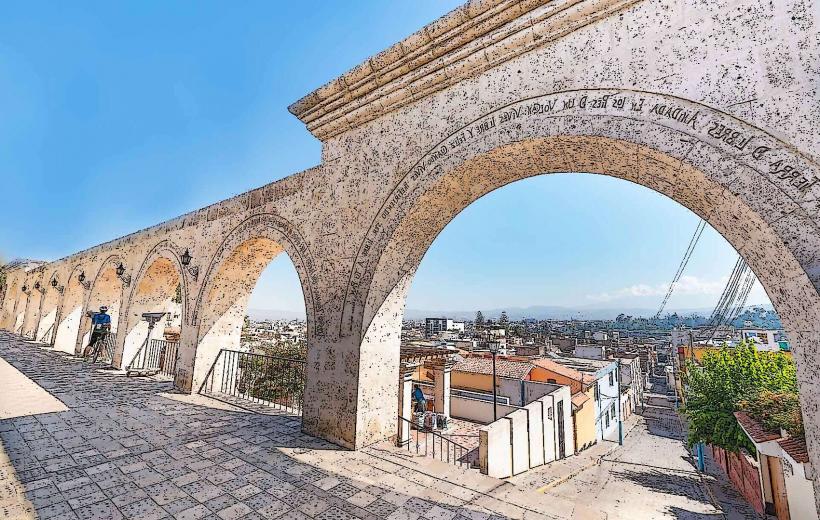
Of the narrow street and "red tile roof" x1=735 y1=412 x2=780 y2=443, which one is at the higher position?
"red tile roof" x1=735 y1=412 x2=780 y2=443

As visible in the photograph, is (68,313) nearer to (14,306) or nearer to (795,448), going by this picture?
(14,306)

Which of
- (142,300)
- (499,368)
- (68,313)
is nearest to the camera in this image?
(142,300)

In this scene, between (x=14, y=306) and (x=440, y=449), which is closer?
(x=440, y=449)

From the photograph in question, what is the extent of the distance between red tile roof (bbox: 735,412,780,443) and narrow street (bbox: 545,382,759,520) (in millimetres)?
2983

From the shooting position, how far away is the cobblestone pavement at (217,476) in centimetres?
252

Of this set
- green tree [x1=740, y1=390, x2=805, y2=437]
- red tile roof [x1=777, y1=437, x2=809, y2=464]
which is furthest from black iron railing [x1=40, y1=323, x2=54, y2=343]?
green tree [x1=740, y1=390, x2=805, y2=437]

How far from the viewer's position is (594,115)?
246 cm

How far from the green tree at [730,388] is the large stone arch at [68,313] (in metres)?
20.6

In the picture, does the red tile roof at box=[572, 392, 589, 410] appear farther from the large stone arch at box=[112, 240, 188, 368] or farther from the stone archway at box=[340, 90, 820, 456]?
the large stone arch at box=[112, 240, 188, 368]

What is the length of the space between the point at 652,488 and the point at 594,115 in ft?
46.7

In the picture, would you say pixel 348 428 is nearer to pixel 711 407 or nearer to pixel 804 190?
pixel 804 190

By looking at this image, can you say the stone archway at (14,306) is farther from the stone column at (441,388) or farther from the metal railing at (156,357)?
the stone column at (441,388)

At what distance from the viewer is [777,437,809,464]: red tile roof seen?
531cm

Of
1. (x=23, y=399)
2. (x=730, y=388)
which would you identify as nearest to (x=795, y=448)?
(x=730, y=388)
